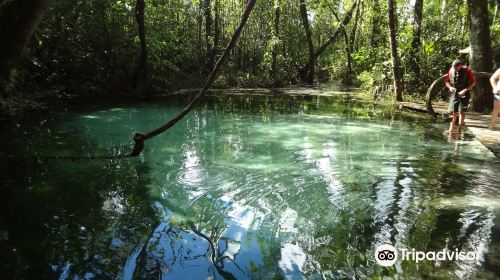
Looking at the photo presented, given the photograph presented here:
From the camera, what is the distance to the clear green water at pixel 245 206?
413 cm

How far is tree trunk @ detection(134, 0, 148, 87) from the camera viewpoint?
18.0m

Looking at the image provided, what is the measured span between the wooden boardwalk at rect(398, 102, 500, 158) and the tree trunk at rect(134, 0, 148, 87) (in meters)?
11.9

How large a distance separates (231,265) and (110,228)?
1.79m

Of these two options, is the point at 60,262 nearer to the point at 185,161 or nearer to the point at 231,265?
the point at 231,265

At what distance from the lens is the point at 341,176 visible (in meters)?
7.16

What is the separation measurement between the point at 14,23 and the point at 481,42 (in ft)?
46.7

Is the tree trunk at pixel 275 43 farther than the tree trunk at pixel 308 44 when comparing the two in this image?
No

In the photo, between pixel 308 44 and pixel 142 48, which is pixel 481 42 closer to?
pixel 142 48

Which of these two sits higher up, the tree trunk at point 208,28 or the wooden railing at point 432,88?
the tree trunk at point 208,28

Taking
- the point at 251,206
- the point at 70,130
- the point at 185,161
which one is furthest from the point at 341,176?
the point at 70,130

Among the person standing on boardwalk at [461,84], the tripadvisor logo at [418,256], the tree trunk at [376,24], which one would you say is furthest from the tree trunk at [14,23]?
the tree trunk at [376,24]

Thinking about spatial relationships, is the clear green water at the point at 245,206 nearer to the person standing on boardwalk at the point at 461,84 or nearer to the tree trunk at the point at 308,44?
the person standing on boardwalk at the point at 461,84

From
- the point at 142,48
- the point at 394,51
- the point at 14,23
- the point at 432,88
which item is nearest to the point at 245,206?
the point at 14,23

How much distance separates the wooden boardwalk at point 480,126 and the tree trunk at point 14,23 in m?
8.76
